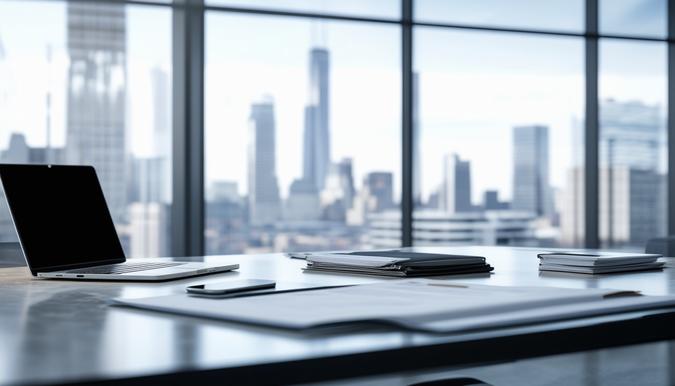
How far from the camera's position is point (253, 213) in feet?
15.5

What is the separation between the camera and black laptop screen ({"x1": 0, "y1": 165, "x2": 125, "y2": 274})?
4.96 feet

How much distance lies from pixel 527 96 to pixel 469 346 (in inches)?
186

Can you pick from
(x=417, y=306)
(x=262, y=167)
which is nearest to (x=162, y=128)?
(x=262, y=167)

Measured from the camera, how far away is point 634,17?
224 inches

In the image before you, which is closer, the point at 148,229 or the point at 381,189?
the point at 148,229

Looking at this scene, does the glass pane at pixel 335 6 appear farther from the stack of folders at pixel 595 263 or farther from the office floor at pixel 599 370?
the stack of folders at pixel 595 263

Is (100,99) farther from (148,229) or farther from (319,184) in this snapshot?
(319,184)

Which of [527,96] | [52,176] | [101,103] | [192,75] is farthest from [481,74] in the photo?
[52,176]

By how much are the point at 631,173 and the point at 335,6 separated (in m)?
2.25

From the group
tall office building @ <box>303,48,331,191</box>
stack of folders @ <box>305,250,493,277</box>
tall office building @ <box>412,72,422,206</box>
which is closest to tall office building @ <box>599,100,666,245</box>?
tall office building @ <box>412,72,422,206</box>

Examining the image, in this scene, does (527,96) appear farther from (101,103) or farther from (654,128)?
(101,103)

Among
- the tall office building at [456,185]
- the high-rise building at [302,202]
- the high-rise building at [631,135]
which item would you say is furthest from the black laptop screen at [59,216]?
the high-rise building at [631,135]

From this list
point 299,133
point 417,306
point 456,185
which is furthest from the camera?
point 456,185

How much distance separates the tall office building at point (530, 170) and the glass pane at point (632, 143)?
0.46m
